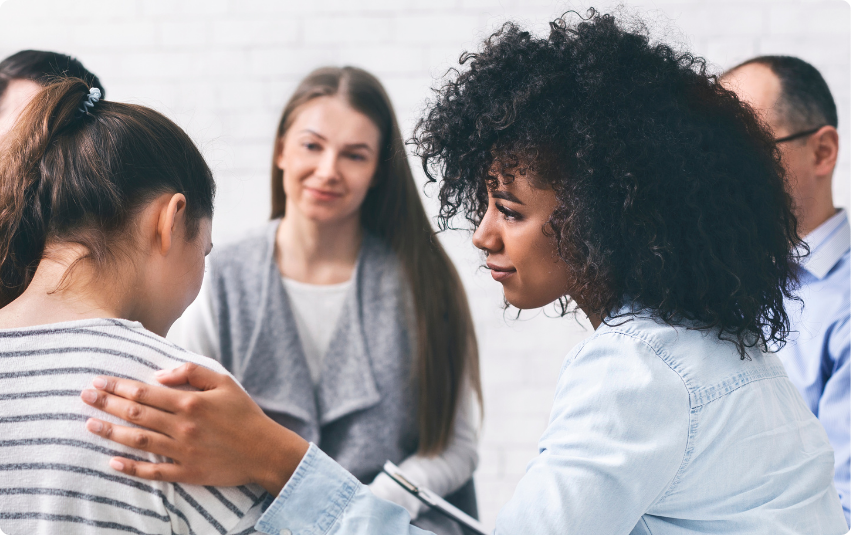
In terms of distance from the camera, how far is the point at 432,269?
1550 millimetres

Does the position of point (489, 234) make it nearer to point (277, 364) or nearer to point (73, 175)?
point (73, 175)

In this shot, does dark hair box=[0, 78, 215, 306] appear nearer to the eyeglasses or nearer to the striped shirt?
the striped shirt

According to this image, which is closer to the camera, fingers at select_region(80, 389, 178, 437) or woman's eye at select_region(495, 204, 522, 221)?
fingers at select_region(80, 389, 178, 437)

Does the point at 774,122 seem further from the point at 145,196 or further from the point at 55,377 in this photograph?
the point at 55,377

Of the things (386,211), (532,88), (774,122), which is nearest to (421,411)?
(386,211)

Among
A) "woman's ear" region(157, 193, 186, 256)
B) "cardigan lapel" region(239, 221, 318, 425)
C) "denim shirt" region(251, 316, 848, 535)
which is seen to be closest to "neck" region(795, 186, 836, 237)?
"denim shirt" region(251, 316, 848, 535)

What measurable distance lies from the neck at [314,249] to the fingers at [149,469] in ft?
2.95

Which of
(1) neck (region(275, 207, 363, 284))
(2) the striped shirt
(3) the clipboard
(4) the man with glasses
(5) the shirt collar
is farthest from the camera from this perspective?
(1) neck (region(275, 207, 363, 284))

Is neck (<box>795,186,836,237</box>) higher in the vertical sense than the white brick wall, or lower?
lower

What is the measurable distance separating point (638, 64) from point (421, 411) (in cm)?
92

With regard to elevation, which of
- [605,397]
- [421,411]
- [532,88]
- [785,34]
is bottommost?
[421,411]

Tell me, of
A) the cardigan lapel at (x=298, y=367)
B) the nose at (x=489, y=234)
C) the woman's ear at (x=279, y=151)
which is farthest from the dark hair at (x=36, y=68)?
the nose at (x=489, y=234)

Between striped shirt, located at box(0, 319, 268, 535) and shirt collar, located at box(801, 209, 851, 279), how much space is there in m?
1.20

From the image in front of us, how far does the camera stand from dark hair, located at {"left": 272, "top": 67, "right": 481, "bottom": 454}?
1465 millimetres
